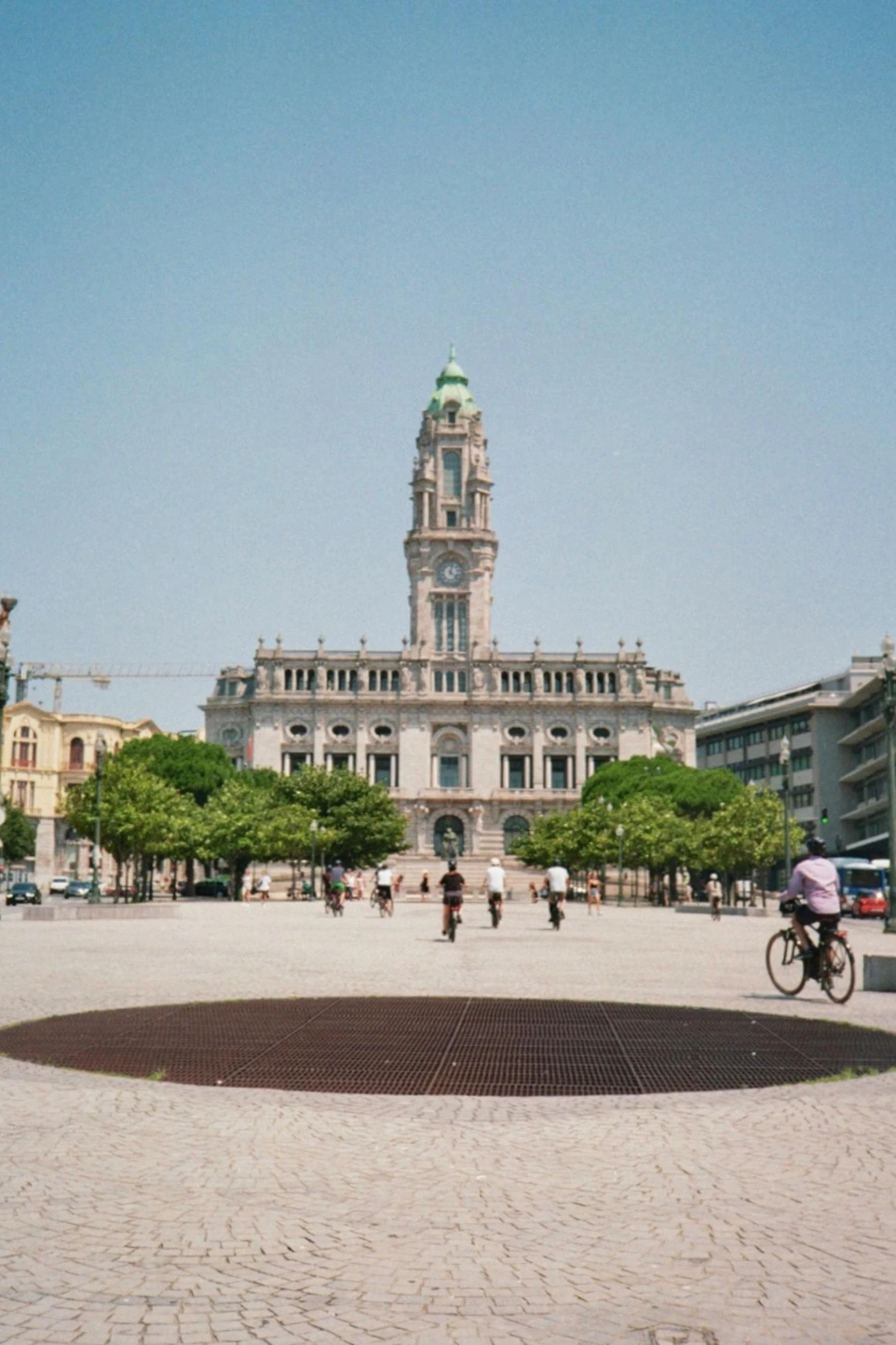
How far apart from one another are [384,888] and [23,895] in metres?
28.9

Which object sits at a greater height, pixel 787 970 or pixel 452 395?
pixel 452 395

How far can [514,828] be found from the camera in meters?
121

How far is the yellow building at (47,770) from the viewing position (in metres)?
111

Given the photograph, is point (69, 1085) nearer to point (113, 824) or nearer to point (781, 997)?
point (781, 997)

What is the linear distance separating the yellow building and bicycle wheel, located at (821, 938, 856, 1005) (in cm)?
9959

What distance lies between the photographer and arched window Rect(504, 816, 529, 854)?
120312 mm

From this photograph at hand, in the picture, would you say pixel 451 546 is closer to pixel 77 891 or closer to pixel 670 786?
pixel 670 786

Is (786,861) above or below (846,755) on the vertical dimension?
below

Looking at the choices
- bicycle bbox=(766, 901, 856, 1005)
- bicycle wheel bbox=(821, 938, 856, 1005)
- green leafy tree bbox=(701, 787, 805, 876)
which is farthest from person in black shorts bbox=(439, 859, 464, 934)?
green leafy tree bbox=(701, 787, 805, 876)

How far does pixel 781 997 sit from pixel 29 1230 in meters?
12.2

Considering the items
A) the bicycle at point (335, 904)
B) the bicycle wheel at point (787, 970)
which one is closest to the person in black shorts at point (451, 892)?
the bicycle wheel at point (787, 970)

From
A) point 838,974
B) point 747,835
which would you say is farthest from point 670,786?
point 838,974

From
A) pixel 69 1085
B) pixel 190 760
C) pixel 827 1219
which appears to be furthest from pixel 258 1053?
pixel 190 760

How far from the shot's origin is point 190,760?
93.8m
